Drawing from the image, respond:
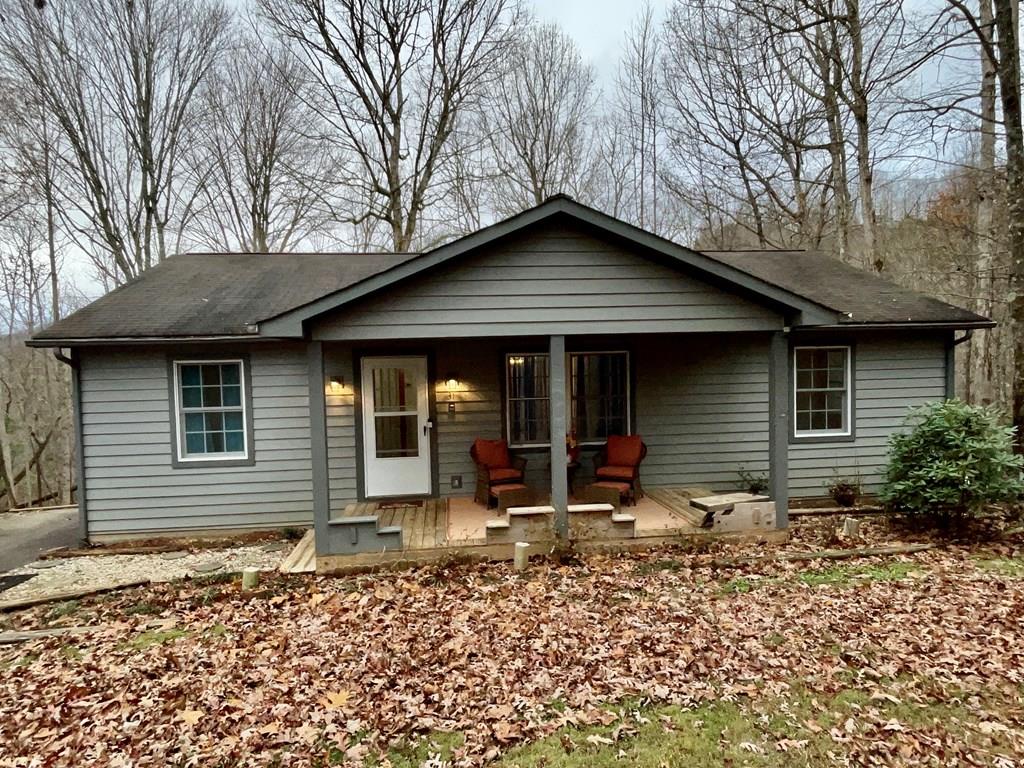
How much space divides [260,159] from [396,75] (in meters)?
4.70

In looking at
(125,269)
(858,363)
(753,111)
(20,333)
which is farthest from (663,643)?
(20,333)

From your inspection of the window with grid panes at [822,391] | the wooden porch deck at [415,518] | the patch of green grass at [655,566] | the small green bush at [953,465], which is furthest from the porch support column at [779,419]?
the wooden porch deck at [415,518]

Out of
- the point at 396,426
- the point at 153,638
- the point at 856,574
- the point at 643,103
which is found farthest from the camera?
the point at 643,103

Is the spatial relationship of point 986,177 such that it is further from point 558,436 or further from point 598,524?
point 598,524

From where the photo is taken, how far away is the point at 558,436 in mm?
6121

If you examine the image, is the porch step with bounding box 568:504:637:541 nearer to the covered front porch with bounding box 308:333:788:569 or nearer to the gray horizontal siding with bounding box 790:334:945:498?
the covered front porch with bounding box 308:333:788:569

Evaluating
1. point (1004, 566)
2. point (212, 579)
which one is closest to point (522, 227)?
point (212, 579)

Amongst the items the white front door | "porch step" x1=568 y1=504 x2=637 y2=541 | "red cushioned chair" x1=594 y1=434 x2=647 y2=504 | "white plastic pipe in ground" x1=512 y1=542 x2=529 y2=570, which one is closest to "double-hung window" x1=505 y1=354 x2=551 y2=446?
"red cushioned chair" x1=594 y1=434 x2=647 y2=504

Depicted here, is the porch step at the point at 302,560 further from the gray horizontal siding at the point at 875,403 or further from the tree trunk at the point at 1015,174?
the tree trunk at the point at 1015,174

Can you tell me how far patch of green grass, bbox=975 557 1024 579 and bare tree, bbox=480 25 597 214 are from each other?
1366 centimetres

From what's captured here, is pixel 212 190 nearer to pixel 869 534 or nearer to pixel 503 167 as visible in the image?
pixel 503 167

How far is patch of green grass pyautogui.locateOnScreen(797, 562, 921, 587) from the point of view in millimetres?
5098

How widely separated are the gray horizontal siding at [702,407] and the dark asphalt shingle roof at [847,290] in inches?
49.8

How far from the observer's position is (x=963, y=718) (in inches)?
Answer: 120
